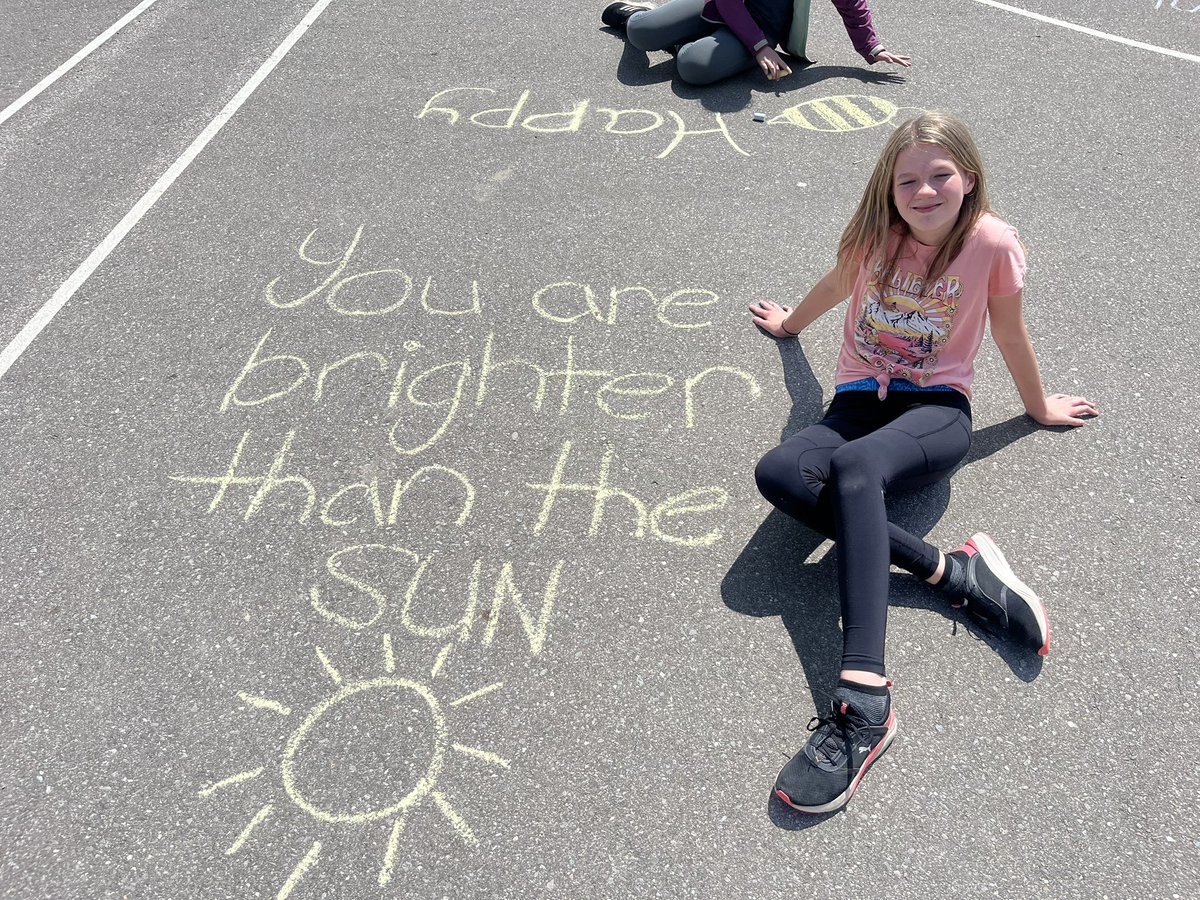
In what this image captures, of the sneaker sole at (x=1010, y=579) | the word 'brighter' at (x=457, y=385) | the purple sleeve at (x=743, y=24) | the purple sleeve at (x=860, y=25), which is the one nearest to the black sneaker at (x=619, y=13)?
the purple sleeve at (x=743, y=24)

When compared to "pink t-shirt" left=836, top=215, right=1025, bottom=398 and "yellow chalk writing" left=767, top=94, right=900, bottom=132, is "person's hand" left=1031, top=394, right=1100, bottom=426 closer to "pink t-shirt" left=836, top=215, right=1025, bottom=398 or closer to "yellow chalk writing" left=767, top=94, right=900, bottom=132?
"pink t-shirt" left=836, top=215, right=1025, bottom=398

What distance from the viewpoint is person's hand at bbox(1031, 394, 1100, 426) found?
2986 mm

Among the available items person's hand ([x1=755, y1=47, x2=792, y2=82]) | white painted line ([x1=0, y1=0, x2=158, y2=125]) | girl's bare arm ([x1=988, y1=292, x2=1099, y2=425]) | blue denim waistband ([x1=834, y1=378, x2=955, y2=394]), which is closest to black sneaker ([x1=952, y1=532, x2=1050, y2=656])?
blue denim waistband ([x1=834, y1=378, x2=955, y2=394])

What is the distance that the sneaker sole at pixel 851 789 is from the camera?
206 cm

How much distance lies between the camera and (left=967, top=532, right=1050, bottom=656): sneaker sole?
7.75 feet

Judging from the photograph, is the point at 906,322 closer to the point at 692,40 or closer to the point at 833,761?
the point at 833,761

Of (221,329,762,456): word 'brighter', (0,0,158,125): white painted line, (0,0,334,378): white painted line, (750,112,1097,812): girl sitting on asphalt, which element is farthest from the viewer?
(0,0,158,125): white painted line

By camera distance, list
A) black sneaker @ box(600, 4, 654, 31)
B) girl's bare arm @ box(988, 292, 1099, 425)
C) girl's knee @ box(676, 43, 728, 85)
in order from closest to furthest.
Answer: girl's bare arm @ box(988, 292, 1099, 425), girl's knee @ box(676, 43, 728, 85), black sneaker @ box(600, 4, 654, 31)

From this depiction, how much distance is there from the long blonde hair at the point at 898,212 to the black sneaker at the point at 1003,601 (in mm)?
847

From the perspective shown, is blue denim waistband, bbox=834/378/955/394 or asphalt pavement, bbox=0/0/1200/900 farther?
blue denim waistband, bbox=834/378/955/394

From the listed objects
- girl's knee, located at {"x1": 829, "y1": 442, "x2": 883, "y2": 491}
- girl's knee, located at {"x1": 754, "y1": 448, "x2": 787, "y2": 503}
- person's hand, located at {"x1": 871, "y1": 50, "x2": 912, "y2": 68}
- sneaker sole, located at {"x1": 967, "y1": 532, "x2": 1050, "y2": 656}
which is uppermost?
person's hand, located at {"x1": 871, "y1": 50, "x2": 912, "y2": 68}

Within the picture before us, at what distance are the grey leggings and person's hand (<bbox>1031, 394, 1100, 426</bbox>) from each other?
10.1 ft

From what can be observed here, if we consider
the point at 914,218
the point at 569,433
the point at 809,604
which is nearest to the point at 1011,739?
the point at 809,604

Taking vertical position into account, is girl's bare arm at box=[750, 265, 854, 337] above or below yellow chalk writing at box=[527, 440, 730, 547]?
above
